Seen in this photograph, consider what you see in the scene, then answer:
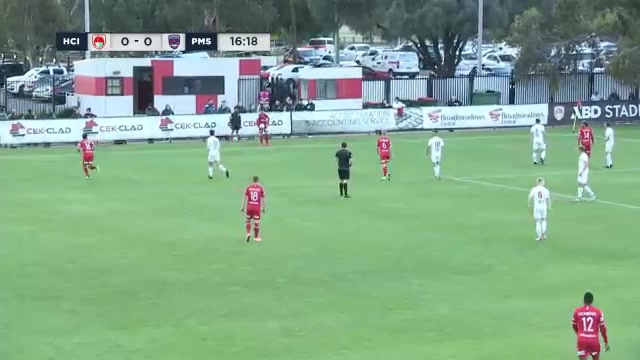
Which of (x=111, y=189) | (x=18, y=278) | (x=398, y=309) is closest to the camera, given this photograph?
(x=398, y=309)

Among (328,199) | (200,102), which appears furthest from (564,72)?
(328,199)

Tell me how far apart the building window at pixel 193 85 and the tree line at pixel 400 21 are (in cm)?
1781

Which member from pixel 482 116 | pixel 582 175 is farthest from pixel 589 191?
pixel 482 116

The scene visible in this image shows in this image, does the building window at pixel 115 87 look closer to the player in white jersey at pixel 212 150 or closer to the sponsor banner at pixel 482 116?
the sponsor banner at pixel 482 116

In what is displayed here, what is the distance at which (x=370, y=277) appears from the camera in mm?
22531

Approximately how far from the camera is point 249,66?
61094mm

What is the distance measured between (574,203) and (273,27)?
206 feet

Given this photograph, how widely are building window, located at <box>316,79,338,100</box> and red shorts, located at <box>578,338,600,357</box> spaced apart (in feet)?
154

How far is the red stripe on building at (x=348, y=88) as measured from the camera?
203 feet

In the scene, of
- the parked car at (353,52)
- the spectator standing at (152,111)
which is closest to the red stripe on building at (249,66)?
the spectator standing at (152,111)

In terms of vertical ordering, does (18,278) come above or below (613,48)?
below

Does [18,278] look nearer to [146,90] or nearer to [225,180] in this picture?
[225,180]

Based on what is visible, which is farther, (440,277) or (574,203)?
(574,203)

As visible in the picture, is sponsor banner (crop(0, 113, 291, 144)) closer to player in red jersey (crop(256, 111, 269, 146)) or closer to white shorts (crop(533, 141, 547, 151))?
player in red jersey (crop(256, 111, 269, 146))
